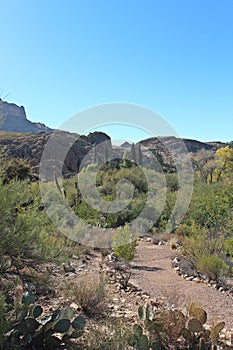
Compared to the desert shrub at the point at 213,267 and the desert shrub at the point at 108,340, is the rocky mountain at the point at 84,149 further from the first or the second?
the desert shrub at the point at 108,340

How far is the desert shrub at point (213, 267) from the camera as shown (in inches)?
324

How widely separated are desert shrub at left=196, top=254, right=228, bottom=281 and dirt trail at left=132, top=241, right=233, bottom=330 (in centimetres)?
40

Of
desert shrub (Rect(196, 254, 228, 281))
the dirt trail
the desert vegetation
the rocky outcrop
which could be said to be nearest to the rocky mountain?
the rocky outcrop

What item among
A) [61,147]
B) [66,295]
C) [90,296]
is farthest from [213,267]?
[61,147]

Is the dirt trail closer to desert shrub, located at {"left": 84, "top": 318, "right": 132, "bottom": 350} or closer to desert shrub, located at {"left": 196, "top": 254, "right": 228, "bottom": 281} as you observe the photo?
desert shrub, located at {"left": 196, "top": 254, "right": 228, "bottom": 281}

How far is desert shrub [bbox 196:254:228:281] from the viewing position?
8227 mm

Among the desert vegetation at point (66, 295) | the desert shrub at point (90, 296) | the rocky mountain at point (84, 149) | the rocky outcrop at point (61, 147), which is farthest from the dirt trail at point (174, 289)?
the rocky outcrop at point (61, 147)

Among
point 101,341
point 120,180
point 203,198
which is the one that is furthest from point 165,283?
point 120,180

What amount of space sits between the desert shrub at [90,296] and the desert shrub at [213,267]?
346 cm

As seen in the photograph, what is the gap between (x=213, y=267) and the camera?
27.2 ft

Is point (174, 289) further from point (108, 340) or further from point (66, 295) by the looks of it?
point (108, 340)

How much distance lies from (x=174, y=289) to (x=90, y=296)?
94.8 inches

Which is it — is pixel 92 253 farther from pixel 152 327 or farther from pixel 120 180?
pixel 120 180

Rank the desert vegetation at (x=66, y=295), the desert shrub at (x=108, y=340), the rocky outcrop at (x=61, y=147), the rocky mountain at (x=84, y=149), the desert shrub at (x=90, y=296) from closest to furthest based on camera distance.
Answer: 1. the desert shrub at (x=108, y=340)
2. the desert vegetation at (x=66, y=295)
3. the desert shrub at (x=90, y=296)
4. the rocky mountain at (x=84, y=149)
5. the rocky outcrop at (x=61, y=147)
